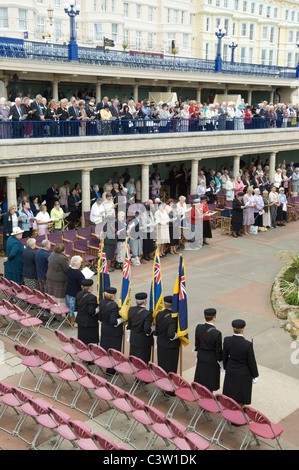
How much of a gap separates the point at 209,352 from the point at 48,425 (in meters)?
2.75

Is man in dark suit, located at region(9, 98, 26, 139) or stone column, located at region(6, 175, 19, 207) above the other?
man in dark suit, located at region(9, 98, 26, 139)

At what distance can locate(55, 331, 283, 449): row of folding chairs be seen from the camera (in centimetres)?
755

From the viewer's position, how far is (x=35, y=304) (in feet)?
40.5

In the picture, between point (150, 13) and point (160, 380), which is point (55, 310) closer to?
point (160, 380)

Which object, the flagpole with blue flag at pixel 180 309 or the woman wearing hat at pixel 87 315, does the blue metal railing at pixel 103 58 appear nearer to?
the woman wearing hat at pixel 87 315

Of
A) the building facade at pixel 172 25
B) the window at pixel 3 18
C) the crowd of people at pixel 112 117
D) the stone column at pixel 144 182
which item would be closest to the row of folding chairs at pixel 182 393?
the crowd of people at pixel 112 117

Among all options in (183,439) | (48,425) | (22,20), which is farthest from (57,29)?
(183,439)

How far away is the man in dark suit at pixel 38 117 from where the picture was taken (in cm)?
1805

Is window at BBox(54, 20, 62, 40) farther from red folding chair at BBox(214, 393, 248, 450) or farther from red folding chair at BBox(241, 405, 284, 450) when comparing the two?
red folding chair at BBox(241, 405, 284, 450)

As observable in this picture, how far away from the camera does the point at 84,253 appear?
15.5 metres

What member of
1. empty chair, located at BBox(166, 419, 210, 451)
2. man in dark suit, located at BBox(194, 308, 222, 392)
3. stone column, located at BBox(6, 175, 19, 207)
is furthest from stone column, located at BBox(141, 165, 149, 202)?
empty chair, located at BBox(166, 419, 210, 451)

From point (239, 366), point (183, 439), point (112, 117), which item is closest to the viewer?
point (183, 439)

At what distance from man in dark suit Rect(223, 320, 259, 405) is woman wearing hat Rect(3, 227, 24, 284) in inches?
260

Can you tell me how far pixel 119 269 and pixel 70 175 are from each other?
911 cm
